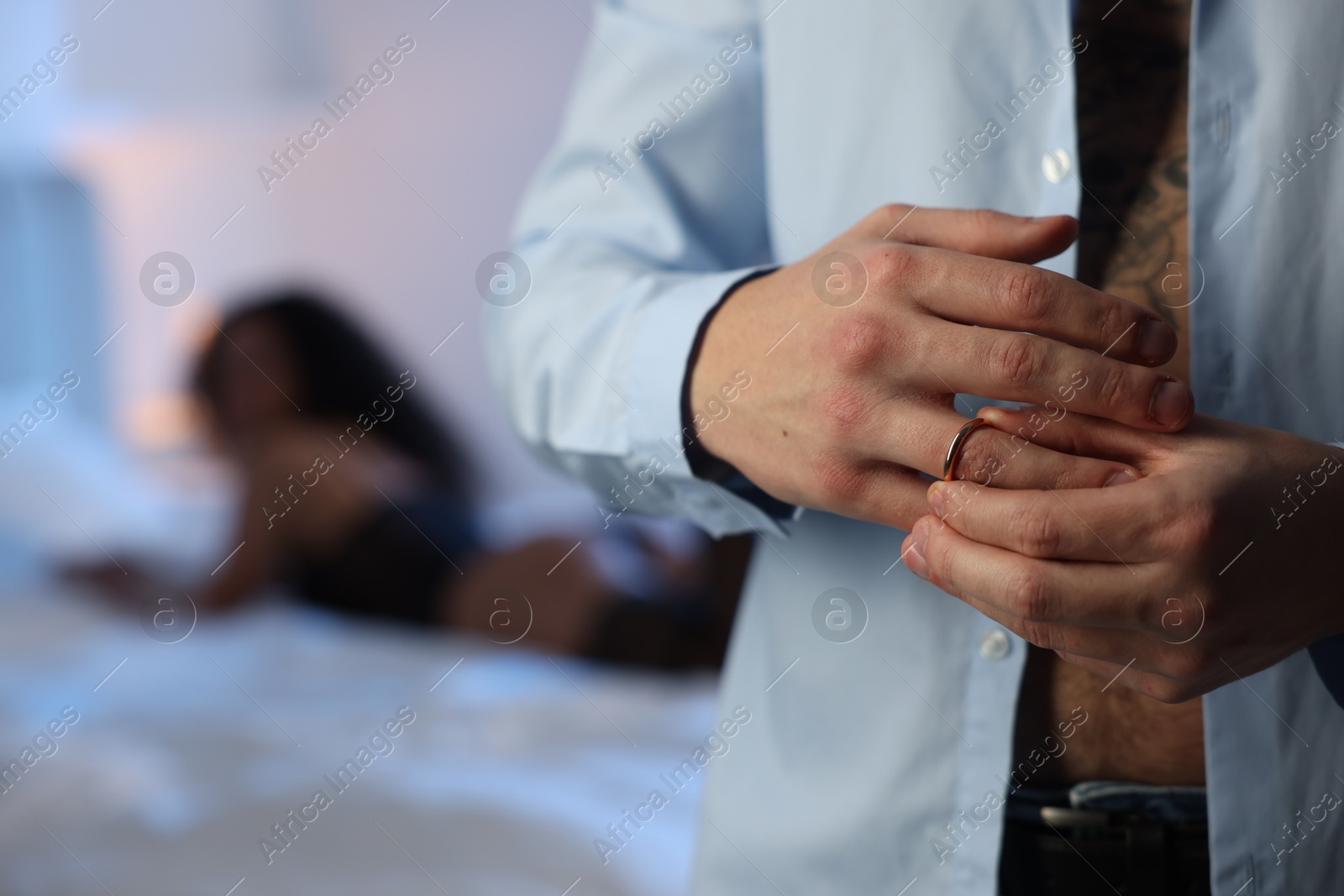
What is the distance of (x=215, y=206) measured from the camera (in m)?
2.80

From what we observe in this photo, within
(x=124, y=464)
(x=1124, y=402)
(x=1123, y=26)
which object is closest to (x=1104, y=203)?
(x=1123, y=26)

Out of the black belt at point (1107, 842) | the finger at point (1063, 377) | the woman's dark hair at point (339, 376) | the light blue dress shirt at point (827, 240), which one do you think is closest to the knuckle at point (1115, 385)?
the finger at point (1063, 377)

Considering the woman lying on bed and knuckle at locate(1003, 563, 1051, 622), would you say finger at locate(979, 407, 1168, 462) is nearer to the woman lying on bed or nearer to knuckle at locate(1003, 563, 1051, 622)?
knuckle at locate(1003, 563, 1051, 622)

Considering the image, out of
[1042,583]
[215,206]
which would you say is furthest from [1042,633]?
[215,206]

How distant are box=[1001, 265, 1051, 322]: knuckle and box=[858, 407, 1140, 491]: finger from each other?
0.05 m

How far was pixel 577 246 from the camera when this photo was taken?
592mm

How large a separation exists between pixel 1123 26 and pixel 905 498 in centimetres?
32

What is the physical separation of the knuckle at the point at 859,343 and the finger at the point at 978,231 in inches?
2.3

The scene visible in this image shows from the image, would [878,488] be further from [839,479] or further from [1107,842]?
[1107,842]

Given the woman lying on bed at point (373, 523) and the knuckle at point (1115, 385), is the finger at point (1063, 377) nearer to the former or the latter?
the knuckle at point (1115, 385)

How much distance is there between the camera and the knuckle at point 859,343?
38cm

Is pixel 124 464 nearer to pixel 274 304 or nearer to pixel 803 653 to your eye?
pixel 274 304

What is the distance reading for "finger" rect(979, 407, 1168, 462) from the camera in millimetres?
373

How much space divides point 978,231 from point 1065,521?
0.13 m
